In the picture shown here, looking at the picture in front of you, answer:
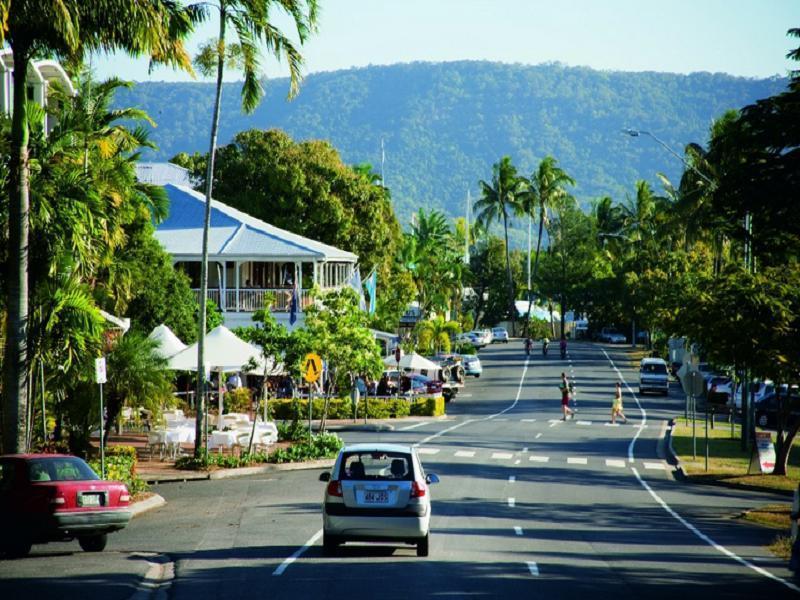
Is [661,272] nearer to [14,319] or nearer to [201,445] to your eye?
[201,445]

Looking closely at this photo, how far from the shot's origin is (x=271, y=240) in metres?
57.8

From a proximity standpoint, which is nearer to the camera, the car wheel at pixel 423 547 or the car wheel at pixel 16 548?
the car wheel at pixel 16 548

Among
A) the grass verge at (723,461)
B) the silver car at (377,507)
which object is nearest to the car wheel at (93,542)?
the silver car at (377,507)

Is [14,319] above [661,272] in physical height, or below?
below

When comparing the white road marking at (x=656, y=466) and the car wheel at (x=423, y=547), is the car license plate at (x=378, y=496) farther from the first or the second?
the white road marking at (x=656, y=466)

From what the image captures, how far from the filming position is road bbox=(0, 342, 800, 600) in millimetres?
15922

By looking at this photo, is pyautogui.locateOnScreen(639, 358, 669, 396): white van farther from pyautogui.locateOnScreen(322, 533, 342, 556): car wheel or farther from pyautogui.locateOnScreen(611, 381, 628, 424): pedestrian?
pyautogui.locateOnScreen(322, 533, 342, 556): car wheel

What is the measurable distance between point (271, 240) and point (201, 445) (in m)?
25.0

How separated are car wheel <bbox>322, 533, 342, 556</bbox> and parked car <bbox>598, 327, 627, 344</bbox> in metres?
103

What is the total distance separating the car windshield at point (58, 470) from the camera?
18.5 m

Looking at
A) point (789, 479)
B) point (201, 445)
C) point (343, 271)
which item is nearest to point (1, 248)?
point (201, 445)

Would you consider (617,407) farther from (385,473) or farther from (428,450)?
(385,473)

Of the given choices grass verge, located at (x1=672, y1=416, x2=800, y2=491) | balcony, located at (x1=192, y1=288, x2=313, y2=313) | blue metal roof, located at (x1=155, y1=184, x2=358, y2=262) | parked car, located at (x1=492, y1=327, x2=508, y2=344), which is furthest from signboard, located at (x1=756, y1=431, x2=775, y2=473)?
parked car, located at (x1=492, y1=327, x2=508, y2=344)

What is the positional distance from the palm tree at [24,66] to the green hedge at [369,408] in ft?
89.2
